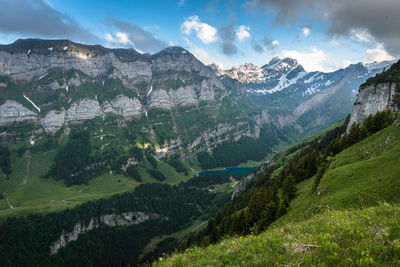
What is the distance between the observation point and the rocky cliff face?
82.6 meters

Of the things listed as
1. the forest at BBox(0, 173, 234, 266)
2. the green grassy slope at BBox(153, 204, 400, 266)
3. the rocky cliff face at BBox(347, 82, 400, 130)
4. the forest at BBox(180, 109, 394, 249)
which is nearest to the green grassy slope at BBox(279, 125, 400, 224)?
the forest at BBox(180, 109, 394, 249)

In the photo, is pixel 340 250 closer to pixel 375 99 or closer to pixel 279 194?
pixel 279 194

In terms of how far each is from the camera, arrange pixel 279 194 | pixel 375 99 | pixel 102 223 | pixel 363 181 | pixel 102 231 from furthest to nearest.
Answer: pixel 102 223, pixel 102 231, pixel 375 99, pixel 279 194, pixel 363 181

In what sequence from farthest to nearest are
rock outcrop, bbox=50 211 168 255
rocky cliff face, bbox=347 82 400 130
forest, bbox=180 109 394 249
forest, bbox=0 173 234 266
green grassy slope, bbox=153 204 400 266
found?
rock outcrop, bbox=50 211 168 255 < forest, bbox=0 173 234 266 < rocky cliff face, bbox=347 82 400 130 < forest, bbox=180 109 394 249 < green grassy slope, bbox=153 204 400 266

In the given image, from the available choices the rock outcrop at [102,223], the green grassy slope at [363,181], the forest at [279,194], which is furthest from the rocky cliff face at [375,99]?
the rock outcrop at [102,223]

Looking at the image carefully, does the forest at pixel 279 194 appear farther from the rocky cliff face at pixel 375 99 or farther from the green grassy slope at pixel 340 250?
the rocky cliff face at pixel 375 99

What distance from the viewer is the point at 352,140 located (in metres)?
51.7

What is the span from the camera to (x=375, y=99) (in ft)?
284

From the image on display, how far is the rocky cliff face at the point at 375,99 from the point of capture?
82.6m

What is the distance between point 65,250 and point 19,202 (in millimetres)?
75649

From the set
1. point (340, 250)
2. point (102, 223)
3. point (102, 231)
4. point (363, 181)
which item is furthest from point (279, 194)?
point (102, 223)

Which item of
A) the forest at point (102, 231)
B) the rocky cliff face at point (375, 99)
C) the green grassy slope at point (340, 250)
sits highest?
the rocky cliff face at point (375, 99)

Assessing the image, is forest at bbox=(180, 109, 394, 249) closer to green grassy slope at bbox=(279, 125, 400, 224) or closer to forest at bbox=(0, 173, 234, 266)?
green grassy slope at bbox=(279, 125, 400, 224)

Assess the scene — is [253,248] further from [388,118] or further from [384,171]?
[388,118]
